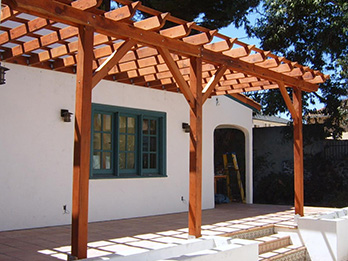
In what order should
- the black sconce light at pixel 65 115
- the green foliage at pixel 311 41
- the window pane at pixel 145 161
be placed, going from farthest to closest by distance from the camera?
1. the green foliage at pixel 311 41
2. the window pane at pixel 145 161
3. the black sconce light at pixel 65 115

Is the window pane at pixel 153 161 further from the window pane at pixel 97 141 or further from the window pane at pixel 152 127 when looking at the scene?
the window pane at pixel 97 141

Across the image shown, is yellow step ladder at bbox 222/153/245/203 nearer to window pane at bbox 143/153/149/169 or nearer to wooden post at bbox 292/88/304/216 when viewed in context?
wooden post at bbox 292/88/304/216

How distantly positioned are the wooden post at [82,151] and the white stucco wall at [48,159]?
2761mm

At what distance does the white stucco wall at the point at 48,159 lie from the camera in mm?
6445

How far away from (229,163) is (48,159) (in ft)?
23.0

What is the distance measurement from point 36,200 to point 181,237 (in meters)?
2.46

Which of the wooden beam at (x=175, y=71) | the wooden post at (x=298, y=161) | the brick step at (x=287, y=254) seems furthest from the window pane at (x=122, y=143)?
the brick step at (x=287, y=254)

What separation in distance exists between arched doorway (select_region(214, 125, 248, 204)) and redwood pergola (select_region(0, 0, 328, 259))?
4040 mm

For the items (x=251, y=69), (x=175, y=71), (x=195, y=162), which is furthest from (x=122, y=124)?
(x=175, y=71)

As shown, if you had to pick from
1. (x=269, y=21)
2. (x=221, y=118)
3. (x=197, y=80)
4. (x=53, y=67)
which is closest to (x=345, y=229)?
(x=197, y=80)

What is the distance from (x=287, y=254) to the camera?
20.8ft

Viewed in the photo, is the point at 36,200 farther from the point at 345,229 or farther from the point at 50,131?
the point at 345,229

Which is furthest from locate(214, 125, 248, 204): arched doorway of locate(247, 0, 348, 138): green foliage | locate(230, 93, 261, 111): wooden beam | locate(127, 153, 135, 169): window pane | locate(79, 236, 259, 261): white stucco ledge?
locate(79, 236, 259, 261): white stucco ledge

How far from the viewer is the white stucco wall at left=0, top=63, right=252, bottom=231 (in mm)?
6445
